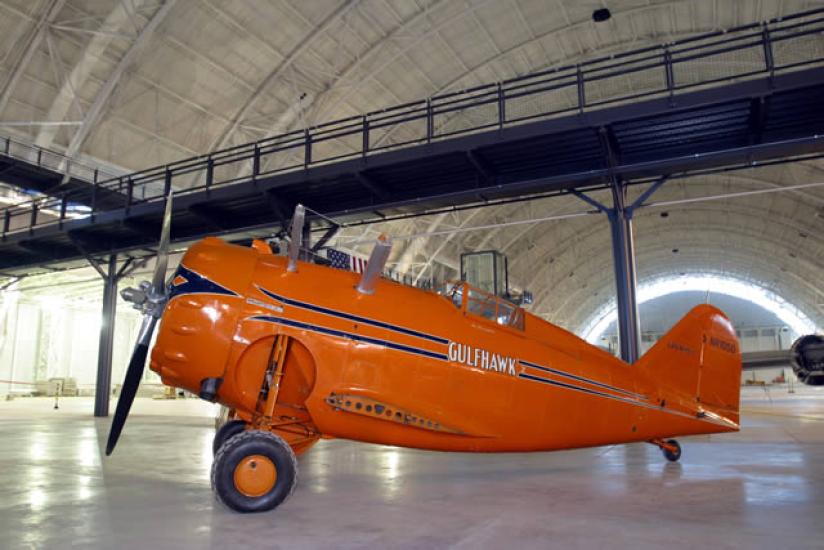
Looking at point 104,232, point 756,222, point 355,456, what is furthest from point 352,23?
point 756,222

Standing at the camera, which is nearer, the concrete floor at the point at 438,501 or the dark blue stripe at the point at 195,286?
the concrete floor at the point at 438,501

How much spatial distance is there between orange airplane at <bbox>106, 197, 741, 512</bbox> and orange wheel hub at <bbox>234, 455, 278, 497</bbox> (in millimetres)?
10

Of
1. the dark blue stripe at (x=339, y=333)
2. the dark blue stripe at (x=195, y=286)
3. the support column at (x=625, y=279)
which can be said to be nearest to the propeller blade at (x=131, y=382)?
the dark blue stripe at (x=195, y=286)

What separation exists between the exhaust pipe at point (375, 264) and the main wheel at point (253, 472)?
2.01 metres

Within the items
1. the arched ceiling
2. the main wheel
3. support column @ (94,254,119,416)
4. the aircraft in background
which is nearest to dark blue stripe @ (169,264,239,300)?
the main wheel

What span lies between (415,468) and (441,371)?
264 cm

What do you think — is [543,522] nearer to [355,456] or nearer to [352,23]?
[355,456]

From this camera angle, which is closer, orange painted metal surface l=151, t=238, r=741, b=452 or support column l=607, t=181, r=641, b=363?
orange painted metal surface l=151, t=238, r=741, b=452

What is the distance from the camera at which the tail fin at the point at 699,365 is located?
8641 millimetres

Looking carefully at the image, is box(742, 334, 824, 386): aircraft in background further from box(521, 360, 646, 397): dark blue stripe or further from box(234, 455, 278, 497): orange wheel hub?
box(234, 455, 278, 497): orange wheel hub

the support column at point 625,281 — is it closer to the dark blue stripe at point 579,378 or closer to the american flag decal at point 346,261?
the dark blue stripe at point 579,378

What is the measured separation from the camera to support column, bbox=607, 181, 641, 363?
11.8m

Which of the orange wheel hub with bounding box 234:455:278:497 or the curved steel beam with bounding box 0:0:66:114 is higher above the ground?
the curved steel beam with bounding box 0:0:66:114

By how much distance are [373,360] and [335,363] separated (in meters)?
0.44
